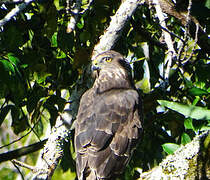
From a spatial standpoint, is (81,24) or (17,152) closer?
(17,152)

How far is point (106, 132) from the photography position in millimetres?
3967

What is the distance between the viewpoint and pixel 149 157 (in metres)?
4.58

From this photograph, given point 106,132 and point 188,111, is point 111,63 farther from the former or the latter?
point 188,111

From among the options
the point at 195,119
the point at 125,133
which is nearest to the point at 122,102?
the point at 125,133

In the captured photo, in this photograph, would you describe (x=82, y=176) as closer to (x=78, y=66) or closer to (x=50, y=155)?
(x=50, y=155)

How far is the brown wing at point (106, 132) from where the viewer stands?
12.4 ft

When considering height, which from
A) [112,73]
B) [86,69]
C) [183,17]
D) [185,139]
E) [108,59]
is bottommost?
[185,139]

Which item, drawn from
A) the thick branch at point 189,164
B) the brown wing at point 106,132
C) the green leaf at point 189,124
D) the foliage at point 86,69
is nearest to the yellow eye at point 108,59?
the foliage at point 86,69

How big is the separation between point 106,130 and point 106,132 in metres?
0.03

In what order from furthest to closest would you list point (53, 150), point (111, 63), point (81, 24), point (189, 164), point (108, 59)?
1. point (111, 63)
2. point (108, 59)
3. point (81, 24)
4. point (53, 150)
5. point (189, 164)

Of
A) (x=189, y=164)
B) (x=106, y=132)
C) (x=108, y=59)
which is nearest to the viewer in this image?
(x=189, y=164)

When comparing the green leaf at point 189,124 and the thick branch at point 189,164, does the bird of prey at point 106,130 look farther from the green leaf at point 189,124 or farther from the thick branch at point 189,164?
the thick branch at point 189,164

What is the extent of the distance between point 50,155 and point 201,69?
188cm

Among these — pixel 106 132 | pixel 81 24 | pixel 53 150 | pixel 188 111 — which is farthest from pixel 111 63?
pixel 53 150
